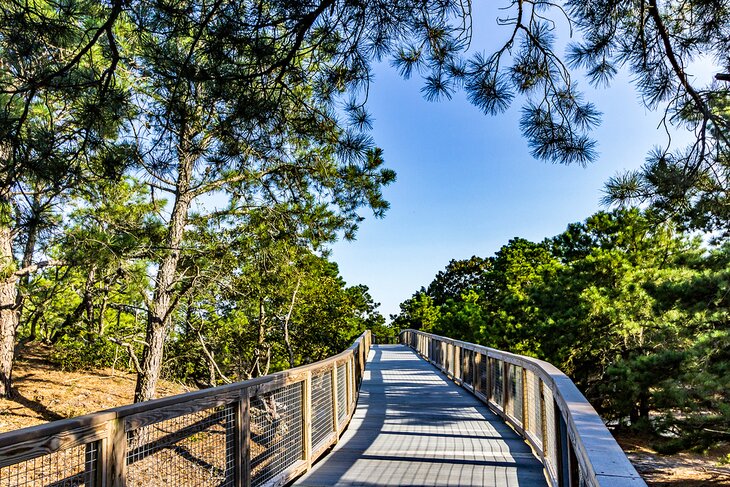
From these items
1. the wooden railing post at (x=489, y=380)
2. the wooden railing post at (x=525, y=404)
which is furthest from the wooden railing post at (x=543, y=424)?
the wooden railing post at (x=489, y=380)

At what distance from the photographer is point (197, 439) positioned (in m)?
3.44

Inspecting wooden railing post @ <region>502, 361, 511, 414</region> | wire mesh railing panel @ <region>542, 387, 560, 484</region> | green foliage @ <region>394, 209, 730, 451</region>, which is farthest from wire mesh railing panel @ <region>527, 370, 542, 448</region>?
green foliage @ <region>394, 209, 730, 451</region>

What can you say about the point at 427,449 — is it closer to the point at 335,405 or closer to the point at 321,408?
the point at 335,405

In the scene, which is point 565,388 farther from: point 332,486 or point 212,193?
point 212,193

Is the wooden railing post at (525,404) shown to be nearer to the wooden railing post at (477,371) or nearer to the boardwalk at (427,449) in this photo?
the boardwalk at (427,449)

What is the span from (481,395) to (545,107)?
19.5 feet

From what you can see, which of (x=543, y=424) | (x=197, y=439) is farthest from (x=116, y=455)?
(x=543, y=424)

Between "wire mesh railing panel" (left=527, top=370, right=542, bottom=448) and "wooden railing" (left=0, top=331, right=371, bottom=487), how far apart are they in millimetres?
2204

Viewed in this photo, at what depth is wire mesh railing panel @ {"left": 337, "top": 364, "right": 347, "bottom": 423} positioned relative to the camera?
6695mm

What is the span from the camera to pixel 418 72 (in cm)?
514

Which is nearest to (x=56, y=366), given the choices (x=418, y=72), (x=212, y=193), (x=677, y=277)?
(x=212, y=193)

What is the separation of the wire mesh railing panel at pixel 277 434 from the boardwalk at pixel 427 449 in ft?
1.06

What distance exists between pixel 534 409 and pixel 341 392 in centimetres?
254

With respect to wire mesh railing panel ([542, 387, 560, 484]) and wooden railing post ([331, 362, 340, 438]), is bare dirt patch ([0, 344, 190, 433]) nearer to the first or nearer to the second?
wooden railing post ([331, 362, 340, 438])
